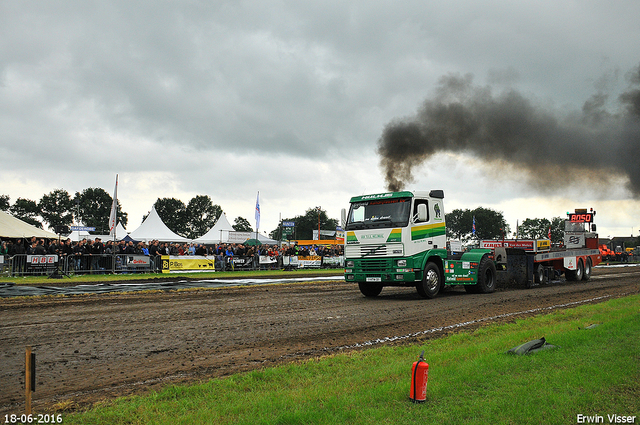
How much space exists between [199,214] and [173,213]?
26.4 ft

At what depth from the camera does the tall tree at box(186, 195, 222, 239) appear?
488ft

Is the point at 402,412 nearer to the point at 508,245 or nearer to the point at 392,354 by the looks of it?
the point at 392,354

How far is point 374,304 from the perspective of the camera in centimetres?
1302

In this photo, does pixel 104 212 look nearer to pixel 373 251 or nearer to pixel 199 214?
pixel 199 214

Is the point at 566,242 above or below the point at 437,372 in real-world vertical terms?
above

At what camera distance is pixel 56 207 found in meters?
133

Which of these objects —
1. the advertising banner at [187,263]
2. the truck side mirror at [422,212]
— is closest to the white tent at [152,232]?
the advertising banner at [187,263]

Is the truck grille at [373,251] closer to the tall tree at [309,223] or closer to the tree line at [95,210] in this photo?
the tree line at [95,210]

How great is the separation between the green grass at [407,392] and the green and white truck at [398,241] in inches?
263

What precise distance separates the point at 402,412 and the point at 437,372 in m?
1.40

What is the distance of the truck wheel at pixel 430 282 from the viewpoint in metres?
14.0

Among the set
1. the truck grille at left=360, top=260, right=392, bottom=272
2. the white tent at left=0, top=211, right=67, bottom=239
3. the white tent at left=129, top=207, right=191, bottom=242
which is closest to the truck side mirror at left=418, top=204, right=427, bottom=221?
the truck grille at left=360, top=260, right=392, bottom=272

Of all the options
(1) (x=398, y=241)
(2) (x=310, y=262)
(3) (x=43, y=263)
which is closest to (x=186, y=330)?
(1) (x=398, y=241)

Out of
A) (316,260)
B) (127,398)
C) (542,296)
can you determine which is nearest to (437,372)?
(127,398)
